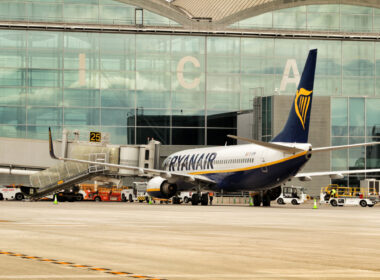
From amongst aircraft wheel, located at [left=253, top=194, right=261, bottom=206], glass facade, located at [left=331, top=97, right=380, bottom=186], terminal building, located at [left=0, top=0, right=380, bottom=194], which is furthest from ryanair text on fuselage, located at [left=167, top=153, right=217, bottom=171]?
glass facade, located at [left=331, top=97, right=380, bottom=186]

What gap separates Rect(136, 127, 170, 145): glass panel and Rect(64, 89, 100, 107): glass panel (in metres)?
5.25

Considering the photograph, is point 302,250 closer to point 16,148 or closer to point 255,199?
point 255,199

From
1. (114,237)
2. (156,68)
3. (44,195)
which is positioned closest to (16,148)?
(44,195)

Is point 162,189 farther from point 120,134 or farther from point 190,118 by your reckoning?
point 190,118

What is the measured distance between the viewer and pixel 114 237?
17.9m

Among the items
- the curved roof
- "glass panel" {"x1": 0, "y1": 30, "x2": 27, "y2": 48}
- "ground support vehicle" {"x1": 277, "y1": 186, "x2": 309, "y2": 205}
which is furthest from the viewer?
the curved roof

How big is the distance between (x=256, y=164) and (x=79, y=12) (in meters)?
34.2

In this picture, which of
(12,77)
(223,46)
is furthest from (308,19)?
(12,77)

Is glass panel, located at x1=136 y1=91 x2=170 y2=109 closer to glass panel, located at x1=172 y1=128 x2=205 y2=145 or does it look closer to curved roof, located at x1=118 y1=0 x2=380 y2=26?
glass panel, located at x1=172 y1=128 x2=205 y2=145

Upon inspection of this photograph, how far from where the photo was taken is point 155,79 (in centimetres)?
7881

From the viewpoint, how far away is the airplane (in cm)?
4703

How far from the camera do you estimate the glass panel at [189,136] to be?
7956 centimetres

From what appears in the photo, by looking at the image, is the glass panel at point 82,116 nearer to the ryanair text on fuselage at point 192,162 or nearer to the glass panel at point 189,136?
the glass panel at point 189,136

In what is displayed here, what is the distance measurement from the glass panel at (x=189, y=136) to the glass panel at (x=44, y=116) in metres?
12.2
